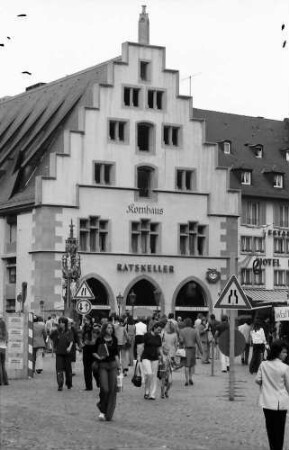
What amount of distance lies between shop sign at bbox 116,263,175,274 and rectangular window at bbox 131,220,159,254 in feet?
3.07

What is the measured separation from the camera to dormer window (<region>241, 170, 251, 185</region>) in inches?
3416

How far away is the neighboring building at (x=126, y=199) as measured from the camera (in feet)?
237

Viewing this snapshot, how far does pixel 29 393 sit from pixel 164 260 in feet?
152

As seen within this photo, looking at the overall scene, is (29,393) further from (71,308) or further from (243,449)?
(71,308)

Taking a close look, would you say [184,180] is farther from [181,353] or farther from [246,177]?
[181,353]

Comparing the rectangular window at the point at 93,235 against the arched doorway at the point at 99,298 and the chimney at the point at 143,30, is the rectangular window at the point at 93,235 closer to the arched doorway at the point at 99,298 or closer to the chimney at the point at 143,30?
the arched doorway at the point at 99,298

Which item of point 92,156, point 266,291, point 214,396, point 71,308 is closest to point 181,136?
point 92,156

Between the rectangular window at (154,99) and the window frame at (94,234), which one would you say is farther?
the rectangular window at (154,99)

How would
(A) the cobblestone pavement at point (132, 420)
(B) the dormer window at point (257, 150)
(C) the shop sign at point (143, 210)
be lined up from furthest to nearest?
(B) the dormer window at point (257, 150) → (C) the shop sign at point (143, 210) → (A) the cobblestone pavement at point (132, 420)

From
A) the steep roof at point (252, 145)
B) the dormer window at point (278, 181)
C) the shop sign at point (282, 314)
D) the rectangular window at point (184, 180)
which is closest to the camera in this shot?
the shop sign at point (282, 314)

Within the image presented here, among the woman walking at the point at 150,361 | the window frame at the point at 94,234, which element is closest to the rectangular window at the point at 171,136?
the window frame at the point at 94,234

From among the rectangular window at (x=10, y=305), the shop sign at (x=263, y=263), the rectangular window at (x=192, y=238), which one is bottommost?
the rectangular window at (x=10, y=305)

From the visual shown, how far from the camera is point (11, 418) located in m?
22.3

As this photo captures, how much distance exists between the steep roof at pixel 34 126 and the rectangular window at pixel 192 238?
28.6 ft
